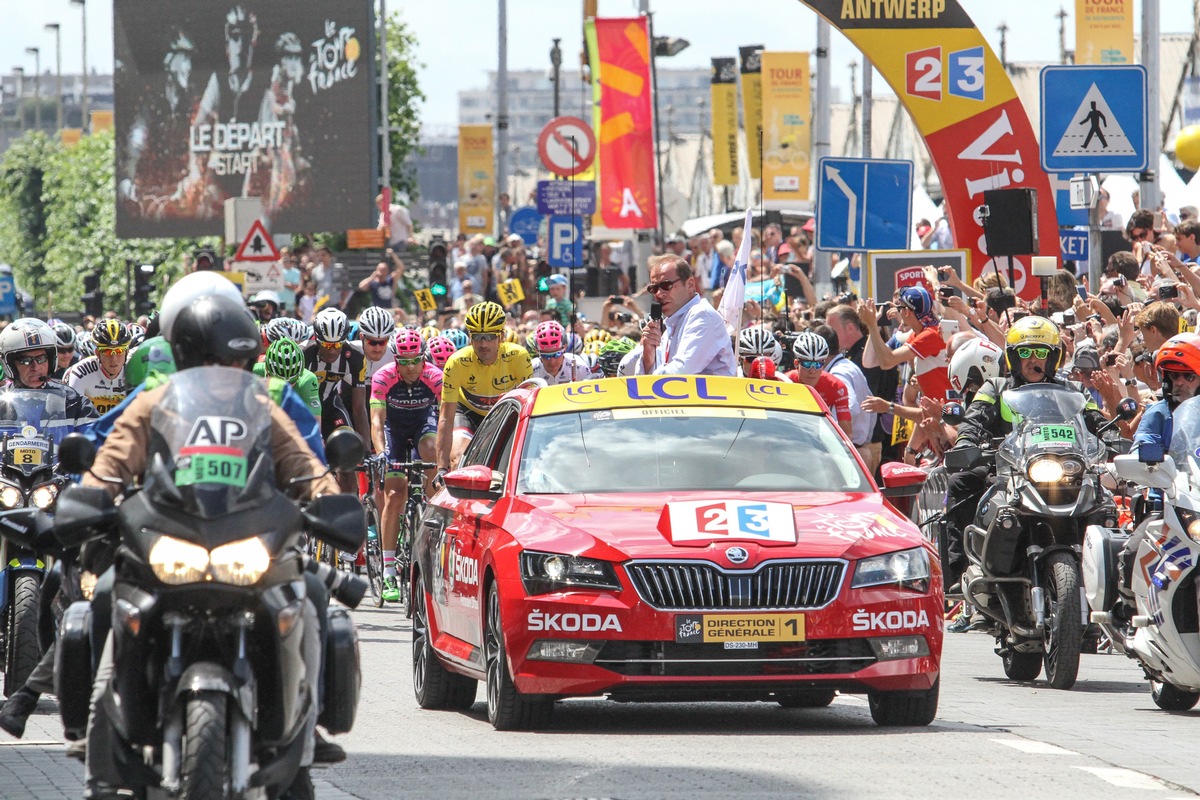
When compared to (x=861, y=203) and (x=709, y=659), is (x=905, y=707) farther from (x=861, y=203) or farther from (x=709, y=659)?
(x=861, y=203)

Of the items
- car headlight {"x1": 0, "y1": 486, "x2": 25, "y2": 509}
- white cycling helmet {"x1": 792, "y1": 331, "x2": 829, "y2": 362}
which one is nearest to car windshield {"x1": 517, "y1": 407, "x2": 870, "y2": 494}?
car headlight {"x1": 0, "y1": 486, "x2": 25, "y2": 509}

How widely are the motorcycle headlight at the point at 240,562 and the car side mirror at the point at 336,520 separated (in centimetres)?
30

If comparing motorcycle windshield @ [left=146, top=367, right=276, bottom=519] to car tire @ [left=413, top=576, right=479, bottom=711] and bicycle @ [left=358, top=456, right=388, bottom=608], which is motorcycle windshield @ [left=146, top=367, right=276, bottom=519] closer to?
car tire @ [left=413, top=576, right=479, bottom=711]

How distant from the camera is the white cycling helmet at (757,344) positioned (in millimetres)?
18203

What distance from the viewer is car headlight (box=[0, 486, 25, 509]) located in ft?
39.9

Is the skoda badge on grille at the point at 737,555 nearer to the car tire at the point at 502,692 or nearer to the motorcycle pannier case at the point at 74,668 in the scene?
the car tire at the point at 502,692

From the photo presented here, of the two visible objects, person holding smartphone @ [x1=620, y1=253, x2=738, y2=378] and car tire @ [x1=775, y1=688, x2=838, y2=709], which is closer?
car tire @ [x1=775, y1=688, x2=838, y2=709]

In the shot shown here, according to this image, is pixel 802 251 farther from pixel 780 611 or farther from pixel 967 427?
pixel 780 611

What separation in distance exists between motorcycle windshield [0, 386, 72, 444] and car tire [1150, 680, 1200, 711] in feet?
18.9

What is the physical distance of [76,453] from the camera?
6949 millimetres

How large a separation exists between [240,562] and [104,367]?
33.6ft

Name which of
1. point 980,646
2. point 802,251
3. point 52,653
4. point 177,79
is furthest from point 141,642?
point 177,79

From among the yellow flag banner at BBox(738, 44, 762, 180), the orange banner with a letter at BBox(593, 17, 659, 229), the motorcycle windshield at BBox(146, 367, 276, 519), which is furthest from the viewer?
the yellow flag banner at BBox(738, 44, 762, 180)

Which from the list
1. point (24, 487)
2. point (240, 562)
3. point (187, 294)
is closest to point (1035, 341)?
point (24, 487)
